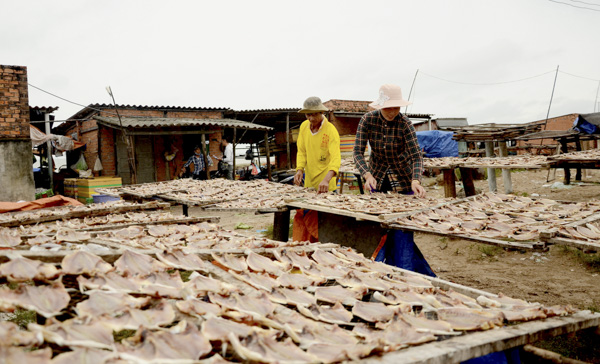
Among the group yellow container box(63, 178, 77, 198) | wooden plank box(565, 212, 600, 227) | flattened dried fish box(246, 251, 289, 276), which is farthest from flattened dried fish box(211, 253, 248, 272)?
yellow container box(63, 178, 77, 198)

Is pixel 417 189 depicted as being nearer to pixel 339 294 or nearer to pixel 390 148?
pixel 390 148

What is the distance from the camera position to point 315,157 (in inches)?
215

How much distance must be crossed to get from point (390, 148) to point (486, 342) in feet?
11.7

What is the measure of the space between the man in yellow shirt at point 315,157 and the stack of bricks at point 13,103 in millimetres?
7896

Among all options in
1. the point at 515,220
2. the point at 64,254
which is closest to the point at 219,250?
the point at 64,254

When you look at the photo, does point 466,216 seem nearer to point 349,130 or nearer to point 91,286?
point 91,286

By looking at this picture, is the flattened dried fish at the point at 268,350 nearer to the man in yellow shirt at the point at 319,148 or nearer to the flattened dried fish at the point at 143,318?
the flattened dried fish at the point at 143,318

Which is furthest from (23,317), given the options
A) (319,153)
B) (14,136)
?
(14,136)

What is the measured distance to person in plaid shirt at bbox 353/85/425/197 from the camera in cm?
448

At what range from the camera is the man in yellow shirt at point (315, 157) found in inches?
193

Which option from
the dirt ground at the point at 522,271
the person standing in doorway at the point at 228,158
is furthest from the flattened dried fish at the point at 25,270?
the person standing in doorway at the point at 228,158

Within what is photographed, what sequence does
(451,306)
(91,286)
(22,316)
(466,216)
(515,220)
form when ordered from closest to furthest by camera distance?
1. (91,286)
2. (451,306)
3. (515,220)
4. (466,216)
5. (22,316)

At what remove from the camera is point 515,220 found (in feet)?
9.59

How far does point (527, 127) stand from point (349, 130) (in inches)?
406
